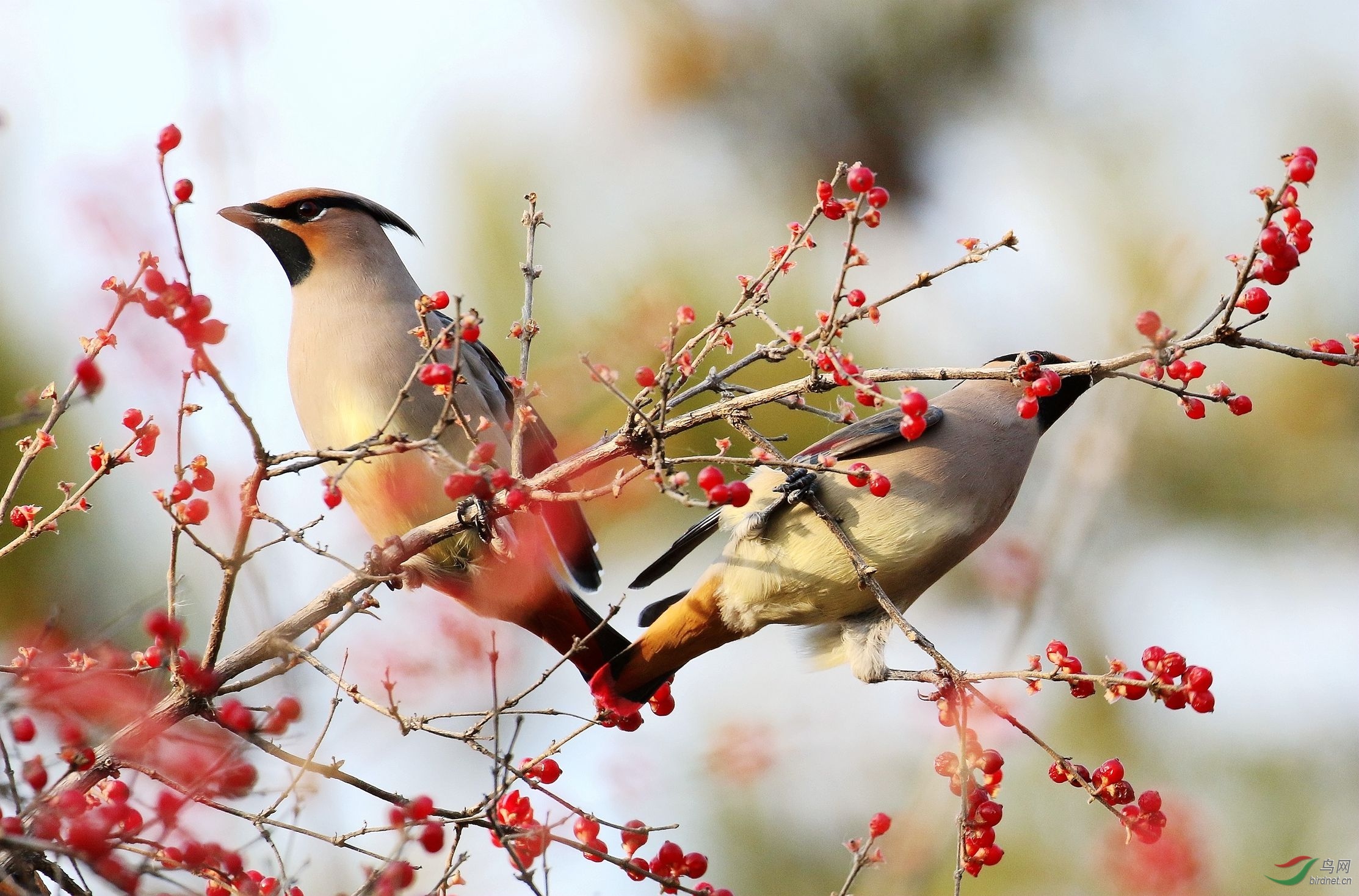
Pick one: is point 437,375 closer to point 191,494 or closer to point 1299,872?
point 191,494

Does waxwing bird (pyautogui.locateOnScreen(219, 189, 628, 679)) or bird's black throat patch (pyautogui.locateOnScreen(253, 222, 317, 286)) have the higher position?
bird's black throat patch (pyautogui.locateOnScreen(253, 222, 317, 286))

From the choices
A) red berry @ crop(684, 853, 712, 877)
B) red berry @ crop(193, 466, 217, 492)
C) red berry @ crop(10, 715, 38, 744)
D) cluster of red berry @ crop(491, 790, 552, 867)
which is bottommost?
red berry @ crop(10, 715, 38, 744)

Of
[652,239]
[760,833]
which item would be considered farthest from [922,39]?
[760,833]

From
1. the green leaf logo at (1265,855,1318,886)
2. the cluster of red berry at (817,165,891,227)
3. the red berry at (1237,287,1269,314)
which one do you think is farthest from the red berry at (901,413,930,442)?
the green leaf logo at (1265,855,1318,886)

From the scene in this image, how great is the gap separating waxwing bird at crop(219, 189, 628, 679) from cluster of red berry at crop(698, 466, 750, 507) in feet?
3.73

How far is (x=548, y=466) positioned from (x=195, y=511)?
1.59m

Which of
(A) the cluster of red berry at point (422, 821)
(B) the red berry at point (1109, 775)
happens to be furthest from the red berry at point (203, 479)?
(B) the red berry at point (1109, 775)

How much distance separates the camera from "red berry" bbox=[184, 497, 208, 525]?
7.94 ft

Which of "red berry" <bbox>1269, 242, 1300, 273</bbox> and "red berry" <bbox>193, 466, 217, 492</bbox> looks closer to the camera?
"red berry" <bbox>1269, 242, 1300, 273</bbox>

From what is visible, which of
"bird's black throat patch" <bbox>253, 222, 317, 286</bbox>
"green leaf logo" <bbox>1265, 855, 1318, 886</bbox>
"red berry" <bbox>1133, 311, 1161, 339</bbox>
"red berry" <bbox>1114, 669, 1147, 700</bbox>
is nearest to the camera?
"red berry" <bbox>1133, 311, 1161, 339</bbox>

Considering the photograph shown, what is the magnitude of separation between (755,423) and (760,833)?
2.45 m

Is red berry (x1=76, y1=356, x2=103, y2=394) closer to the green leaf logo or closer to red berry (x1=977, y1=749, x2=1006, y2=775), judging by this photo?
red berry (x1=977, y1=749, x2=1006, y2=775)

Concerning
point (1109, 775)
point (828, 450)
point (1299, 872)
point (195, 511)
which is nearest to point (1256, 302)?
point (1109, 775)

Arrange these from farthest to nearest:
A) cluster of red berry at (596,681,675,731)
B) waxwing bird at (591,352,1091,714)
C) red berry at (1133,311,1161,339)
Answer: waxwing bird at (591,352,1091,714) < cluster of red berry at (596,681,675,731) < red berry at (1133,311,1161,339)
